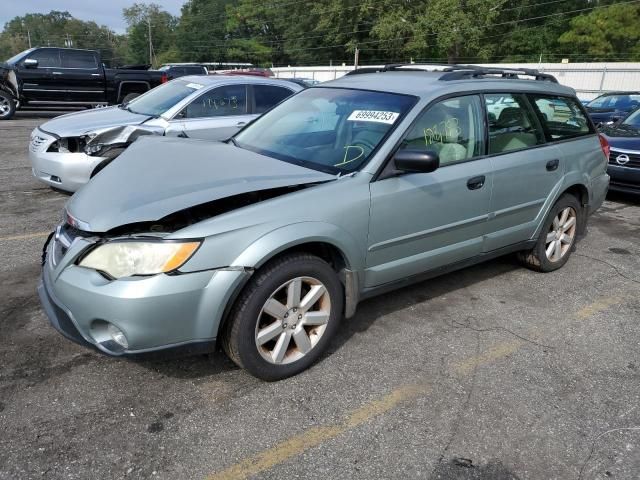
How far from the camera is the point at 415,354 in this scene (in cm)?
340

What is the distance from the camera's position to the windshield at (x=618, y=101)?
1459cm

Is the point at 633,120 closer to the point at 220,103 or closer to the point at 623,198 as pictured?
the point at 623,198

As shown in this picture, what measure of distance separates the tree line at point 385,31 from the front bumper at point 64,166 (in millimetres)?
48242

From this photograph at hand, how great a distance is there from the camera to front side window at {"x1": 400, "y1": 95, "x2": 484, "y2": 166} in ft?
11.6

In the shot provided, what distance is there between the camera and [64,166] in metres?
6.15

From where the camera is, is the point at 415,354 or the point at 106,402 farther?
the point at 415,354

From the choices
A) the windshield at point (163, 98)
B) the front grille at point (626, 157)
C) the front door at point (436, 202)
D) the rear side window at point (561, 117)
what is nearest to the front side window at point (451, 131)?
the front door at point (436, 202)

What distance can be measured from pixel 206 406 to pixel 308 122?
2.13 metres

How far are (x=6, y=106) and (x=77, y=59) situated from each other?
231 cm

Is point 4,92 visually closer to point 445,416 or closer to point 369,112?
point 369,112

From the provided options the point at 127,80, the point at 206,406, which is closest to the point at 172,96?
the point at 206,406

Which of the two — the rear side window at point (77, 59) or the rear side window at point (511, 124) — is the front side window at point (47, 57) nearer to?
the rear side window at point (77, 59)

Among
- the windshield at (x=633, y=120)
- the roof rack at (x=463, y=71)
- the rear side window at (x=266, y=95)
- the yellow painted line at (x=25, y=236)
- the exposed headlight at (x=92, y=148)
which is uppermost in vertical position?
the roof rack at (x=463, y=71)

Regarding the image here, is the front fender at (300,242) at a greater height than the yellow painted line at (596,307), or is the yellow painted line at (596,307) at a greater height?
the front fender at (300,242)
